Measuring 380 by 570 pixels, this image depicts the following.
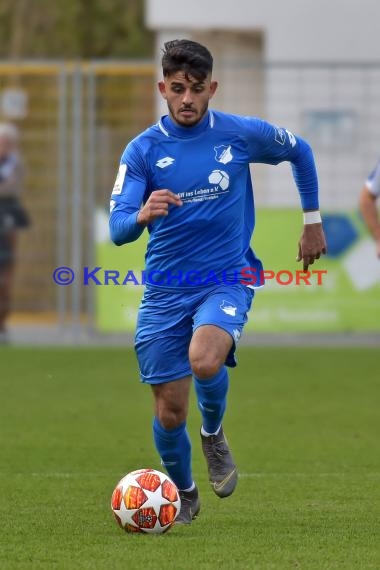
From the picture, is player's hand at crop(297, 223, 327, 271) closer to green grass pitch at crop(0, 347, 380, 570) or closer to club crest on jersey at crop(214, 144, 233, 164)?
→ club crest on jersey at crop(214, 144, 233, 164)

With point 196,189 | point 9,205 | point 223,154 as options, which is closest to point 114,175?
point 9,205

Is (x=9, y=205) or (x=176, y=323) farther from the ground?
(x=176, y=323)

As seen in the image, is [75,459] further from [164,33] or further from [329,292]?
[164,33]

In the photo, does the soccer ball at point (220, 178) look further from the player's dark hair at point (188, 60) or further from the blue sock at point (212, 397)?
the blue sock at point (212, 397)

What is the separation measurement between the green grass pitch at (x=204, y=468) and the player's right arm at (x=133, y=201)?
4.51ft

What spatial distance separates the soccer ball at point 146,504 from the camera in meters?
6.77

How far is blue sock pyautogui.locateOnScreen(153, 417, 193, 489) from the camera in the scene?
7227 mm

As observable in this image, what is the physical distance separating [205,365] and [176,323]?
38 centimetres

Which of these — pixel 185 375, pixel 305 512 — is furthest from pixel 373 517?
pixel 185 375

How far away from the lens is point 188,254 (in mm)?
7262

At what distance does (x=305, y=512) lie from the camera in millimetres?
7527

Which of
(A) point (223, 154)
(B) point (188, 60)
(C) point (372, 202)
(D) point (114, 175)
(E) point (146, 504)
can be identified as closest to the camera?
(E) point (146, 504)

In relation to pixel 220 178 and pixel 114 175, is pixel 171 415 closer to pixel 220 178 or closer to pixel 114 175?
pixel 220 178

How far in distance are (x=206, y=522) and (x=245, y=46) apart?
1605cm
